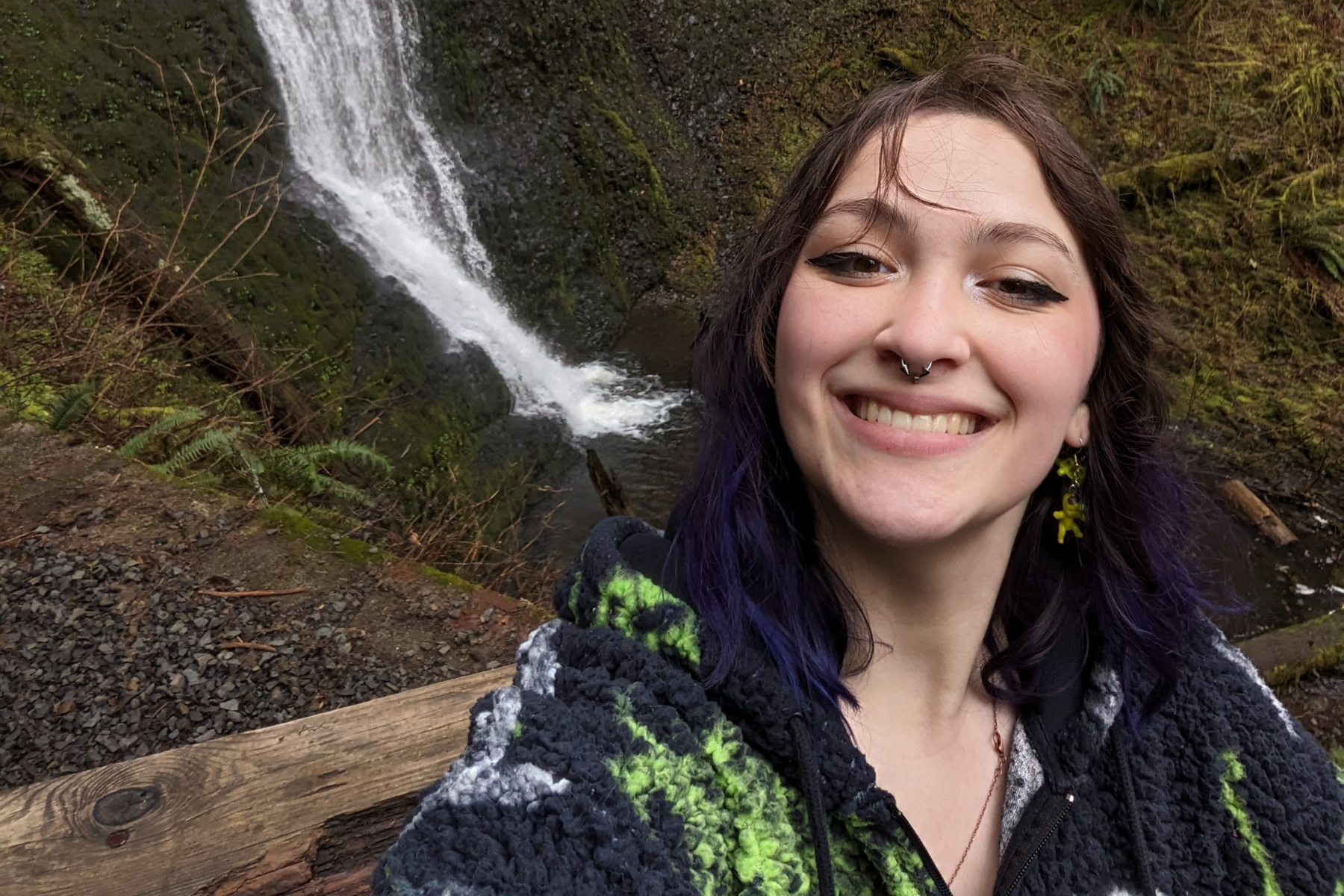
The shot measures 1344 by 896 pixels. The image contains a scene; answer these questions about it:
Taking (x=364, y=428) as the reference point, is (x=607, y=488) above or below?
below

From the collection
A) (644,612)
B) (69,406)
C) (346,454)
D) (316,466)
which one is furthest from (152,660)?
(644,612)

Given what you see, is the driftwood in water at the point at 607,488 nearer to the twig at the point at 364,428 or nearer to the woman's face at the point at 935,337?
the twig at the point at 364,428

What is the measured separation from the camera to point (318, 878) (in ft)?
5.20

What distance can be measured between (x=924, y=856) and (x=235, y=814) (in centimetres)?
130

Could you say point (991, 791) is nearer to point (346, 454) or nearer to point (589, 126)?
point (346, 454)

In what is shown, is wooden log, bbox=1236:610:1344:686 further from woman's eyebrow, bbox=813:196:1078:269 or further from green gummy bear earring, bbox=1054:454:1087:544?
woman's eyebrow, bbox=813:196:1078:269

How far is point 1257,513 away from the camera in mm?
6418

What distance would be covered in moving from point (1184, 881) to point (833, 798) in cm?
71

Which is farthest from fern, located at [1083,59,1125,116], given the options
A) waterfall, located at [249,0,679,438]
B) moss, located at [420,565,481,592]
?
moss, located at [420,565,481,592]

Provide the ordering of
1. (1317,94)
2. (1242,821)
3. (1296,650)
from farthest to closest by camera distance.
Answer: (1317,94)
(1296,650)
(1242,821)

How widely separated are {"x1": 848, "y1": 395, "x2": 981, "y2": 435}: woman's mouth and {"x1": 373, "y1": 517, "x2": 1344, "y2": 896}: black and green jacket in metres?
0.40

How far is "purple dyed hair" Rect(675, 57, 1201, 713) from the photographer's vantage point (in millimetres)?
1337

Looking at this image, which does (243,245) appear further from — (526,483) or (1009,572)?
(1009,572)

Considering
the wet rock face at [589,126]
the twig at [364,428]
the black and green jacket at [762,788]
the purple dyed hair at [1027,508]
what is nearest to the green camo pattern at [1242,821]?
the black and green jacket at [762,788]
